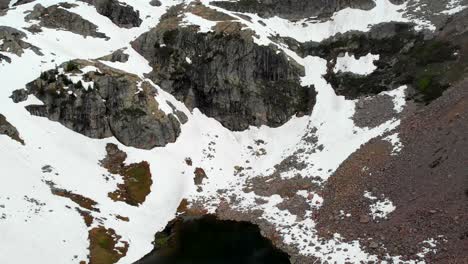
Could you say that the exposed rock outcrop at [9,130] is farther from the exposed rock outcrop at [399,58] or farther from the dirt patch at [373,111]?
the exposed rock outcrop at [399,58]

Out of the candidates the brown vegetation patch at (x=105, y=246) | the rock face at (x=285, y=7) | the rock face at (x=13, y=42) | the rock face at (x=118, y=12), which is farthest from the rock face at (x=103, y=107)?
the rock face at (x=285, y=7)

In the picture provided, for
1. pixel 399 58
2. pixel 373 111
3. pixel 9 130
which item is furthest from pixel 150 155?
pixel 399 58

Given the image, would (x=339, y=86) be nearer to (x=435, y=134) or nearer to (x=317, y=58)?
(x=317, y=58)

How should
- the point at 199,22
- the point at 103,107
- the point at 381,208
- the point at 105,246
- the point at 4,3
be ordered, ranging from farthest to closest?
the point at 4,3 < the point at 199,22 < the point at 103,107 < the point at 105,246 < the point at 381,208

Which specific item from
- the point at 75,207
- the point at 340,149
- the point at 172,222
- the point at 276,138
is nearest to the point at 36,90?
the point at 75,207

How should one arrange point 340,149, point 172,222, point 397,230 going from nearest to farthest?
1. point 397,230
2. point 172,222
3. point 340,149

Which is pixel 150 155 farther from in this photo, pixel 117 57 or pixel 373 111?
pixel 373 111
